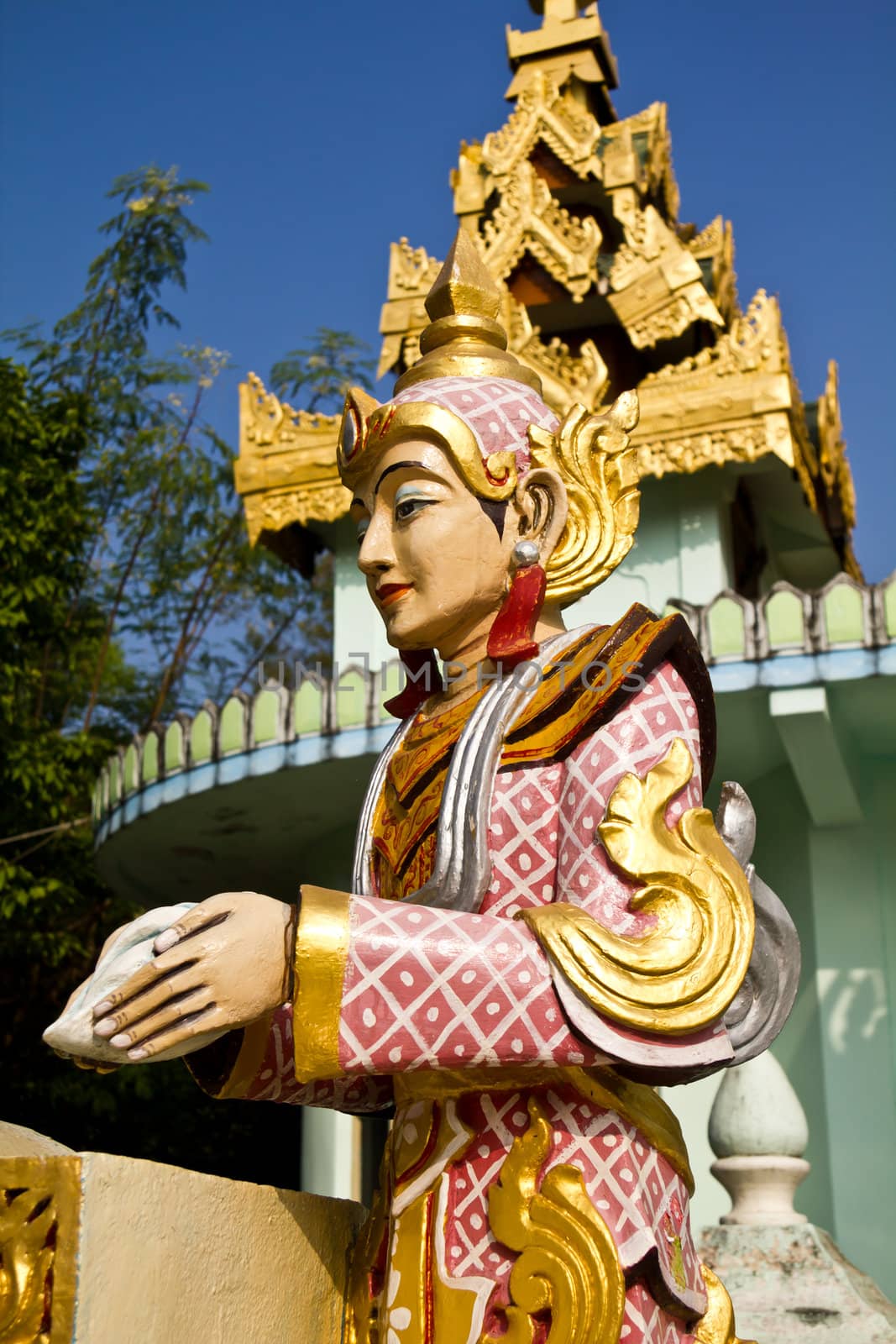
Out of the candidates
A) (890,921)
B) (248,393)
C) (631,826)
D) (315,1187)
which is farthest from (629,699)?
(248,393)

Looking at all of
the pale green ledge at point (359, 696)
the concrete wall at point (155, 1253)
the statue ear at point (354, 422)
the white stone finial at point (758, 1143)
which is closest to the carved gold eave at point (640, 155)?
the pale green ledge at point (359, 696)

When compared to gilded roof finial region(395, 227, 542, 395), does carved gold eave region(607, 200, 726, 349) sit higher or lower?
higher

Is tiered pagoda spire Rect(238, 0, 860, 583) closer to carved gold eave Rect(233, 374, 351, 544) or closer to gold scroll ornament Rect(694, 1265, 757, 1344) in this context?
carved gold eave Rect(233, 374, 351, 544)

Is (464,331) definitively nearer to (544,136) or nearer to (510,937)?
(510,937)

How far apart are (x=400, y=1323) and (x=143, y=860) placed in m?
9.33

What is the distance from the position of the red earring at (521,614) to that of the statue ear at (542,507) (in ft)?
0.20

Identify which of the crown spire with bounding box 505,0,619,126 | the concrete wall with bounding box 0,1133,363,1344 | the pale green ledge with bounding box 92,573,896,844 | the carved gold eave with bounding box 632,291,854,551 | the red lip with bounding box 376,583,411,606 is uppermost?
the crown spire with bounding box 505,0,619,126

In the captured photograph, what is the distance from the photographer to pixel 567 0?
42.3ft

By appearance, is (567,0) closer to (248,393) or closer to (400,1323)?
(248,393)

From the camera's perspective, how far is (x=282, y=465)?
1138 cm

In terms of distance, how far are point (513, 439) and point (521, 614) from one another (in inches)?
12.7

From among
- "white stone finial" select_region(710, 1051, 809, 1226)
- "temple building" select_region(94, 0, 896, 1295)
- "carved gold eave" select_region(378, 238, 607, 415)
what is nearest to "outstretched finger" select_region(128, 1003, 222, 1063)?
"white stone finial" select_region(710, 1051, 809, 1226)

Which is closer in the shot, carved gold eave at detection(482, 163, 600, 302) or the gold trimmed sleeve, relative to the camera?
the gold trimmed sleeve

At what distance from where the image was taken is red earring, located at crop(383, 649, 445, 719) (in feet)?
9.16
